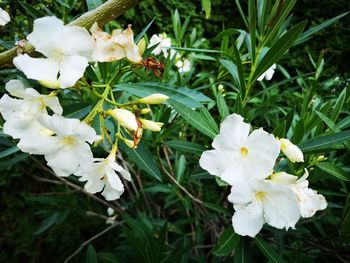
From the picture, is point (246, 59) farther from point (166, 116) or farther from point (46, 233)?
point (46, 233)

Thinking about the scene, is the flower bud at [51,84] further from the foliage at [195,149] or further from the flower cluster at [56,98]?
the foliage at [195,149]

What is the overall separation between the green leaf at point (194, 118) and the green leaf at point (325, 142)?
24cm

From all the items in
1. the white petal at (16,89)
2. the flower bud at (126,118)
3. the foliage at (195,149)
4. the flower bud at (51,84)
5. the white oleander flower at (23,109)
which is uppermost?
the flower bud at (51,84)

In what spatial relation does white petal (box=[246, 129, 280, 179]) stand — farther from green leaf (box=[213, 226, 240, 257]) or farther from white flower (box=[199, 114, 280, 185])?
green leaf (box=[213, 226, 240, 257])

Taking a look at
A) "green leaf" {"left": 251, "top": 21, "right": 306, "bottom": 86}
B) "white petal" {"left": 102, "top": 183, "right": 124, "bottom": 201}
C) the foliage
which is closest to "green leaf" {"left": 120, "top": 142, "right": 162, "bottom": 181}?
the foliage

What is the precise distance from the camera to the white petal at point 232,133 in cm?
74

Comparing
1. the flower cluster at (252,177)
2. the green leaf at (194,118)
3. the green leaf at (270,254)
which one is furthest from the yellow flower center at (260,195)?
the green leaf at (270,254)

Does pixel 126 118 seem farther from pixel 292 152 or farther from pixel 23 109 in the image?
pixel 292 152

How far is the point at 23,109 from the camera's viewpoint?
2.19 ft

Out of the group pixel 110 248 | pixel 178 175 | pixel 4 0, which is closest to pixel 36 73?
pixel 4 0

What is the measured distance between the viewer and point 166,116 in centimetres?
106

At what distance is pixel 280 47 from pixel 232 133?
246 mm

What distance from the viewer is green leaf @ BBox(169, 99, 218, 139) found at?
0.81 m

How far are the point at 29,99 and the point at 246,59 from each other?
3.07ft
